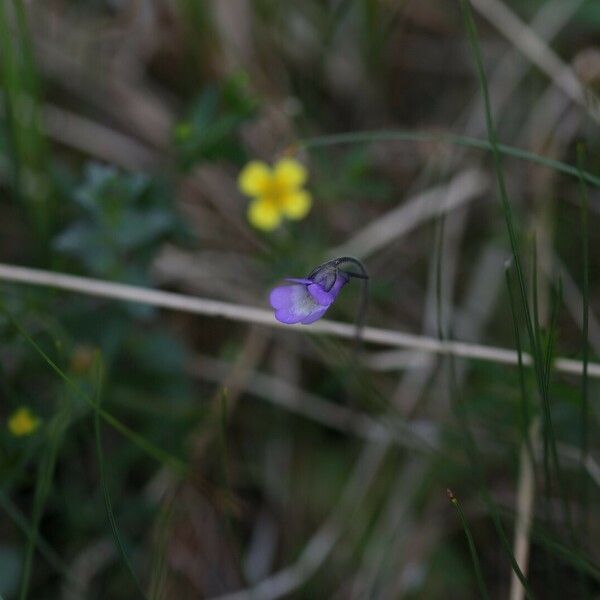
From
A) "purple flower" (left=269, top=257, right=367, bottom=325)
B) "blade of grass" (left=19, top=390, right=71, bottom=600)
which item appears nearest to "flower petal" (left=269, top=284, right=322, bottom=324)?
"purple flower" (left=269, top=257, right=367, bottom=325)

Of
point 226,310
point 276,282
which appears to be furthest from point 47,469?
point 276,282

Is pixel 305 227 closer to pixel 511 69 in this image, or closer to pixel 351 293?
pixel 351 293

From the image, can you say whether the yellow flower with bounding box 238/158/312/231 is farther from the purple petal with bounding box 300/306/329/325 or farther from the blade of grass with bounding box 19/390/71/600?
the purple petal with bounding box 300/306/329/325

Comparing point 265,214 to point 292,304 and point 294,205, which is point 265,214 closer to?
point 294,205

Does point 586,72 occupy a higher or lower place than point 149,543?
higher

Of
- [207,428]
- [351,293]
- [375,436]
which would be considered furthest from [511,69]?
[207,428]

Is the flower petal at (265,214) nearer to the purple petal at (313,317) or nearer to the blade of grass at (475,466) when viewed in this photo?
the blade of grass at (475,466)

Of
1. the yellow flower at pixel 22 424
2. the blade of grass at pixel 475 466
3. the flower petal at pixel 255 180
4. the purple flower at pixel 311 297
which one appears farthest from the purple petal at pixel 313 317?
the flower petal at pixel 255 180
